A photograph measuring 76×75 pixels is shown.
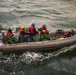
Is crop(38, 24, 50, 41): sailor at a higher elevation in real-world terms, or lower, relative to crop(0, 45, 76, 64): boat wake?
higher

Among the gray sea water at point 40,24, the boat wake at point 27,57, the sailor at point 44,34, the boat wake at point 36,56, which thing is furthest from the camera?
the sailor at point 44,34

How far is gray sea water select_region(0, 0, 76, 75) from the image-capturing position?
12.3 meters

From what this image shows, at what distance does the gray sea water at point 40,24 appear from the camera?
12.3 metres

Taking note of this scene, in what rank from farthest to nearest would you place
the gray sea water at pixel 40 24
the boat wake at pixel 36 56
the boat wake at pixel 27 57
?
the boat wake at pixel 36 56 → the boat wake at pixel 27 57 → the gray sea water at pixel 40 24

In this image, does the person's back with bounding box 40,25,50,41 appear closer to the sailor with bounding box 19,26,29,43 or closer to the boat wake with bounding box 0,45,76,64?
the sailor with bounding box 19,26,29,43

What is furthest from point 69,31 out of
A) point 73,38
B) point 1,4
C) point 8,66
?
point 1,4

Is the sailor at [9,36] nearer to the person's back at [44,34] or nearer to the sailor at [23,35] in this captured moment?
the sailor at [23,35]

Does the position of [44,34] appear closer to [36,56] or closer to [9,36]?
[36,56]

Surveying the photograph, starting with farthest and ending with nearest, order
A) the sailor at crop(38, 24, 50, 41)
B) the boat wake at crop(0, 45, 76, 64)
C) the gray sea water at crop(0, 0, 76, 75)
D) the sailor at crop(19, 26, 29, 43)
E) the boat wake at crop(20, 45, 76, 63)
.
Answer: the sailor at crop(38, 24, 50, 41), the sailor at crop(19, 26, 29, 43), the boat wake at crop(20, 45, 76, 63), the boat wake at crop(0, 45, 76, 64), the gray sea water at crop(0, 0, 76, 75)

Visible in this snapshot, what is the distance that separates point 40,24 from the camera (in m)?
19.0

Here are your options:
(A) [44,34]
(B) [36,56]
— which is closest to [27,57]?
(B) [36,56]

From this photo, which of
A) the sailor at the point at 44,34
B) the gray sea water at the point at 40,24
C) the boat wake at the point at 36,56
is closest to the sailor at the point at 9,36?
the gray sea water at the point at 40,24

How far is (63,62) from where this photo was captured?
13133 millimetres

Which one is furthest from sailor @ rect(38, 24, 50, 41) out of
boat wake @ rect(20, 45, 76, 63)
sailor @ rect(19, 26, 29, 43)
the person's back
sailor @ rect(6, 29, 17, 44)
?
sailor @ rect(6, 29, 17, 44)
